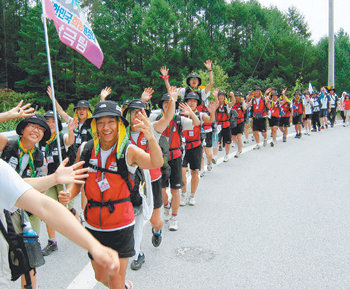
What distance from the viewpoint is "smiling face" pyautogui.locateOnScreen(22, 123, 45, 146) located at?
3.75 meters

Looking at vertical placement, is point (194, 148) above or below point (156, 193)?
above

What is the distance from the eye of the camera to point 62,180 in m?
2.10

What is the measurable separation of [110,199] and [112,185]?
4.6 inches

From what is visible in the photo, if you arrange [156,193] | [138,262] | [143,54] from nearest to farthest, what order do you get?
[138,262]
[156,193]
[143,54]

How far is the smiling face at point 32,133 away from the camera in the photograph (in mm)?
Result: 3750

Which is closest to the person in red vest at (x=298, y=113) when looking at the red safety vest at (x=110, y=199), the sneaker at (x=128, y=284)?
the sneaker at (x=128, y=284)

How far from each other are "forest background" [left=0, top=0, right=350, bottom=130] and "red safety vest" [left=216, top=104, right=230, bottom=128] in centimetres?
2562

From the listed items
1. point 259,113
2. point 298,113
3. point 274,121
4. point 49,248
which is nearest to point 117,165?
point 49,248

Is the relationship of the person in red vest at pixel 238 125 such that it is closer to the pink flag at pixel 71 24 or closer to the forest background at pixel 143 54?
the pink flag at pixel 71 24

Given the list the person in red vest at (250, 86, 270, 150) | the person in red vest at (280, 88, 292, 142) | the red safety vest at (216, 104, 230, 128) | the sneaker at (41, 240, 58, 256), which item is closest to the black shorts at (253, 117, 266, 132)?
the person in red vest at (250, 86, 270, 150)

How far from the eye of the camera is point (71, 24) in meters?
5.80

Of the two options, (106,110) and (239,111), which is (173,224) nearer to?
(106,110)

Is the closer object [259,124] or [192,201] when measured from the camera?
[192,201]

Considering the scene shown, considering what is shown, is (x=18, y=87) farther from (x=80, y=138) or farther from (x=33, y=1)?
(x=80, y=138)
